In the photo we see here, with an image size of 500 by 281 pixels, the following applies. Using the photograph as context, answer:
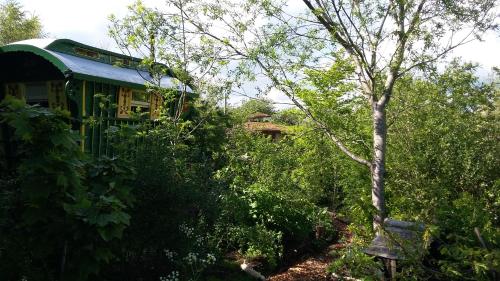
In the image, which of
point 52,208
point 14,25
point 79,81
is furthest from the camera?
point 14,25

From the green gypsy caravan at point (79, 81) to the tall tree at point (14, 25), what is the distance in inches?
684

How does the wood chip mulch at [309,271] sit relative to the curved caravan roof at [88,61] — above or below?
below

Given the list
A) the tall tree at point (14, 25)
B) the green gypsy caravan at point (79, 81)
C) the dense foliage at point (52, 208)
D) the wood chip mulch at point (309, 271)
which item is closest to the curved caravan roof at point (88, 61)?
the green gypsy caravan at point (79, 81)

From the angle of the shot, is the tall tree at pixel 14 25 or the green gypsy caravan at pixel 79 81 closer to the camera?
the green gypsy caravan at pixel 79 81

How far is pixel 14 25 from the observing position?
24.2 meters

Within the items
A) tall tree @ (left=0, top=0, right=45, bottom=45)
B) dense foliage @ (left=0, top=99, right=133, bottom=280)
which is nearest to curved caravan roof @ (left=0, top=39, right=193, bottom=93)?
dense foliage @ (left=0, top=99, right=133, bottom=280)

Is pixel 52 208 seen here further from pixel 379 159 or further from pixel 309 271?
pixel 379 159

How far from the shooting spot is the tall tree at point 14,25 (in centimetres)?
2364

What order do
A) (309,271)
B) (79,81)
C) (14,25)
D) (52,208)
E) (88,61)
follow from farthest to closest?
(14,25) → (88,61) → (79,81) → (309,271) → (52,208)

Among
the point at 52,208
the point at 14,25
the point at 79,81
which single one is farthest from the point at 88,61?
the point at 14,25

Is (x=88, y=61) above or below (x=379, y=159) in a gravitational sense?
above

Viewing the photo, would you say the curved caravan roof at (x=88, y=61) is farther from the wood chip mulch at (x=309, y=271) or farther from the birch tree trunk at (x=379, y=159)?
the wood chip mulch at (x=309, y=271)

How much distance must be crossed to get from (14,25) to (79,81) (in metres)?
→ 20.4

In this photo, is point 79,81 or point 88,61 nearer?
point 79,81
